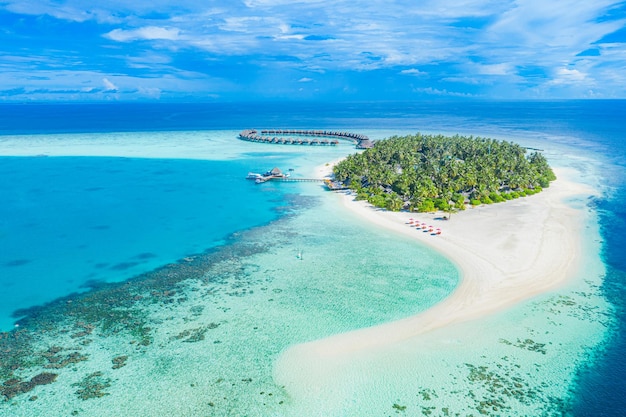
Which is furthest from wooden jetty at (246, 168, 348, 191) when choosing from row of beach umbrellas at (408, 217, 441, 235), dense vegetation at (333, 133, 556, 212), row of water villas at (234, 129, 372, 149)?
row of water villas at (234, 129, 372, 149)

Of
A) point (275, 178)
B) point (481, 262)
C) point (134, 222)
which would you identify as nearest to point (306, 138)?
point (275, 178)

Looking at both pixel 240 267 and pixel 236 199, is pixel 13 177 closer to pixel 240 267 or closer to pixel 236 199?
pixel 236 199

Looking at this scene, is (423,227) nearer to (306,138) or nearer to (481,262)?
(481,262)

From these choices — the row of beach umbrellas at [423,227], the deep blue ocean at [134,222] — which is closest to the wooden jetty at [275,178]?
the deep blue ocean at [134,222]

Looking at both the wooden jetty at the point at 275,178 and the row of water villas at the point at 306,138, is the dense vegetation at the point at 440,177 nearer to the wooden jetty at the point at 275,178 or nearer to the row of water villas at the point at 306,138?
the wooden jetty at the point at 275,178

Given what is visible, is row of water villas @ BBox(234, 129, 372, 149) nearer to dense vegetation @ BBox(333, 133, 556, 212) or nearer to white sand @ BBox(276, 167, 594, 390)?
dense vegetation @ BBox(333, 133, 556, 212)
